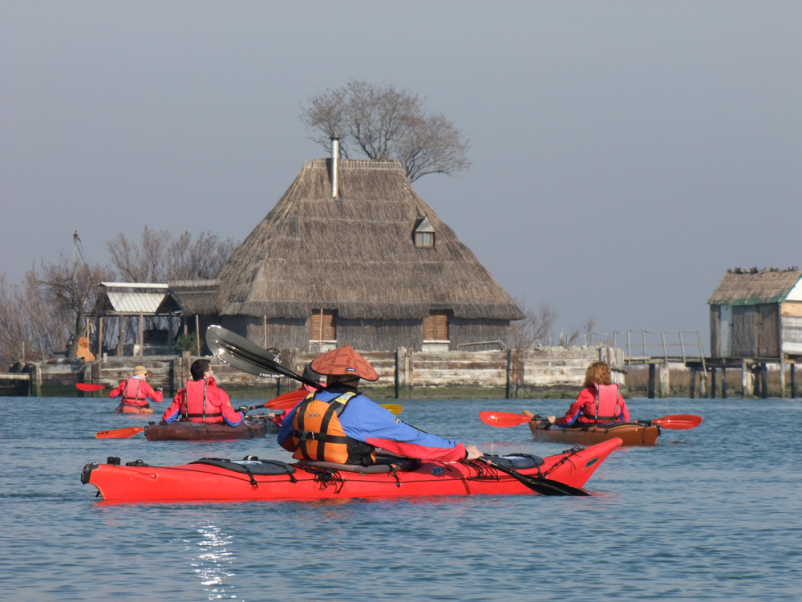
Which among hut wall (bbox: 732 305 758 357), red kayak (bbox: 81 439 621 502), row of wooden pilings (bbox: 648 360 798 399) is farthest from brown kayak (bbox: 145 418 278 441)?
hut wall (bbox: 732 305 758 357)

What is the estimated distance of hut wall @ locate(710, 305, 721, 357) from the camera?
57656 millimetres

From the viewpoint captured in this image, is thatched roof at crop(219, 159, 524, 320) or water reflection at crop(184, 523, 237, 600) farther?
thatched roof at crop(219, 159, 524, 320)

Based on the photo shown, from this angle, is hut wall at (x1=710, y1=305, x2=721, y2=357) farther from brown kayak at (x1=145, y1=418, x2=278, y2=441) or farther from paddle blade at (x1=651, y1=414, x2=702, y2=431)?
brown kayak at (x1=145, y1=418, x2=278, y2=441)

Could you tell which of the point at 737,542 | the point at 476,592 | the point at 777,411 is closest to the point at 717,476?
the point at 737,542

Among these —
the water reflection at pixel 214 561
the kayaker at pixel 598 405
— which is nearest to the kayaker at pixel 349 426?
the water reflection at pixel 214 561

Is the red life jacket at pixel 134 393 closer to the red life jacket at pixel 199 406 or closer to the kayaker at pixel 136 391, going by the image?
the kayaker at pixel 136 391

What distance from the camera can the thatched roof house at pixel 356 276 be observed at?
160 ft

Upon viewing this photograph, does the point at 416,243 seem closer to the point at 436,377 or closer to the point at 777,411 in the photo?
the point at 436,377

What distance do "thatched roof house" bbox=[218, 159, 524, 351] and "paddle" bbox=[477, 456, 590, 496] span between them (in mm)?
34503

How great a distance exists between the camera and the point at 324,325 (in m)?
49.6

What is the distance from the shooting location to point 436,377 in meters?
44.2

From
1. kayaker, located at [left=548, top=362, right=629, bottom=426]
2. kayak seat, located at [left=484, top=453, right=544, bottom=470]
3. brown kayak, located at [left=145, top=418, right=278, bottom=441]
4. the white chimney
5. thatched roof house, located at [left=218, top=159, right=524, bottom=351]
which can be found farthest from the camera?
the white chimney

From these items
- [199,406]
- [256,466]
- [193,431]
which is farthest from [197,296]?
[256,466]

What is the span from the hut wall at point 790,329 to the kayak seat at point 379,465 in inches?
1720
